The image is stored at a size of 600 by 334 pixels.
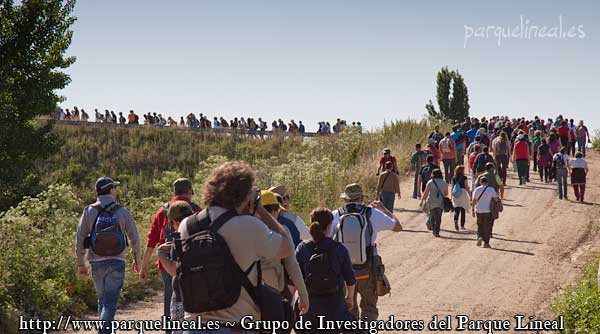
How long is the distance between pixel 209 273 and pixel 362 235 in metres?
3.69

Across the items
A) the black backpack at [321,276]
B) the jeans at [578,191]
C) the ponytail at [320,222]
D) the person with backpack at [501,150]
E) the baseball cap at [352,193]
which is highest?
the person with backpack at [501,150]

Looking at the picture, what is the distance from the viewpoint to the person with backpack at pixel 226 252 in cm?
463

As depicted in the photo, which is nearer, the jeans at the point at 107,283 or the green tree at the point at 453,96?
the jeans at the point at 107,283

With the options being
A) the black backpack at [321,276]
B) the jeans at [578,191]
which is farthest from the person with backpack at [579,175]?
the black backpack at [321,276]

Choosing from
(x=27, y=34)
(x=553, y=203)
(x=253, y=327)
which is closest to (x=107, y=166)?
(x=27, y=34)

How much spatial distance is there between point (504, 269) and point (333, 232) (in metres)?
7.16

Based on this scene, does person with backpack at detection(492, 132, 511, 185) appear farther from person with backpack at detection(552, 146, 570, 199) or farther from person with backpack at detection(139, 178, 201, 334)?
person with backpack at detection(139, 178, 201, 334)

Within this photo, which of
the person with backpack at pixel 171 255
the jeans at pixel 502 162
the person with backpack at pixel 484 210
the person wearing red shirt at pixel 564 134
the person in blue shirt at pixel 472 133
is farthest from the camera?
the person wearing red shirt at pixel 564 134

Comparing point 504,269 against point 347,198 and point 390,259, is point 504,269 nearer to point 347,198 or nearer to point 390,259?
point 390,259

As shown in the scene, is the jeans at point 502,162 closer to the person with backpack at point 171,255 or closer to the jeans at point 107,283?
the person with backpack at point 171,255

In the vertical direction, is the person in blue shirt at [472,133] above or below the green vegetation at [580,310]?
above

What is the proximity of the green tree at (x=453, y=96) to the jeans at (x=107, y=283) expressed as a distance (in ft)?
167

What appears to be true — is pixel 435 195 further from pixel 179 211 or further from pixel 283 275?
pixel 283 275

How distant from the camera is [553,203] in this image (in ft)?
75.5
